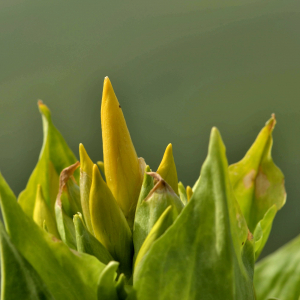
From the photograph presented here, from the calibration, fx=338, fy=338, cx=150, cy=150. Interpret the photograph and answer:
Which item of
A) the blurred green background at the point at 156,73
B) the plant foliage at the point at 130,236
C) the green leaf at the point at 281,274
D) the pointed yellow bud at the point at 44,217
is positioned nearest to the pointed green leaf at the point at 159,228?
the plant foliage at the point at 130,236

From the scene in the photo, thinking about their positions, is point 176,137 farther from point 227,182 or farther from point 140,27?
point 227,182

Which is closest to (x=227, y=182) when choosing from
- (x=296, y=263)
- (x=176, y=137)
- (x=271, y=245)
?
(x=296, y=263)

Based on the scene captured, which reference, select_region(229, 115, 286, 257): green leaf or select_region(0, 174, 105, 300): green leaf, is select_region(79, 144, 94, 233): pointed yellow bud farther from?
select_region(229, 115, 286, 257): green leaf

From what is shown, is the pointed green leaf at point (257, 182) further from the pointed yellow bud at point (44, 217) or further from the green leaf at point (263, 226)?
the pointed yellow bud at point (44, 217)

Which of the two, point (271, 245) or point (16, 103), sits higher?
point (16, 103)

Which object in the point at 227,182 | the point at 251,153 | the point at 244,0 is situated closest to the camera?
the point at 227,182

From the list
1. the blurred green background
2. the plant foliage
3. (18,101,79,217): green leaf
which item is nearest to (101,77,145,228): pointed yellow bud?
the plant foliage
